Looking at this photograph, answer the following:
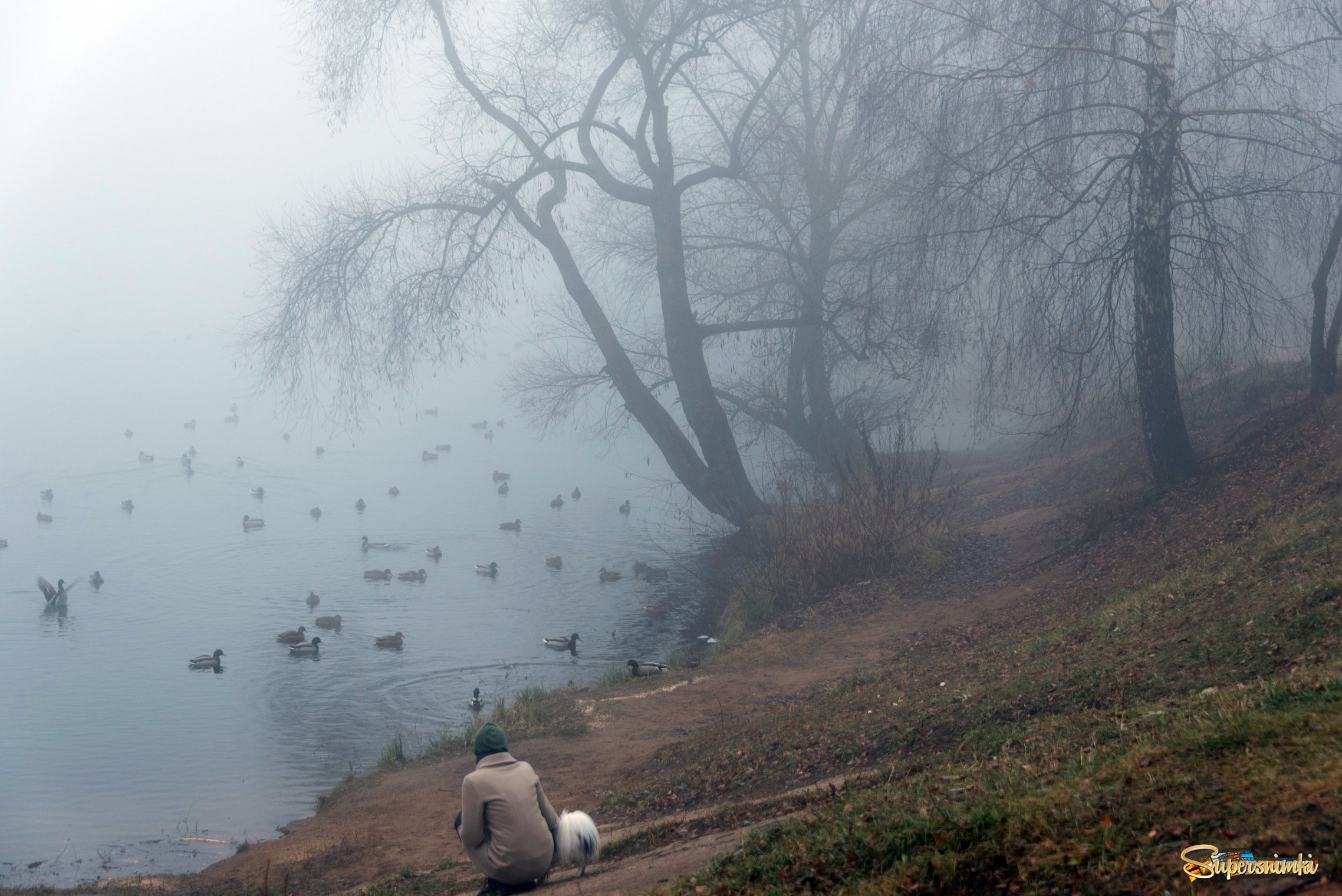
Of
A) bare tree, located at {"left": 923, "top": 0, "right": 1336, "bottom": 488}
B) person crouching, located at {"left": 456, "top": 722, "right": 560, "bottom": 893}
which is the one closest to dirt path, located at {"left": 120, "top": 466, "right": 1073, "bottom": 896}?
person crouching, located at {"left": 456, "top": 722, "right": 560, "bottom": 893}

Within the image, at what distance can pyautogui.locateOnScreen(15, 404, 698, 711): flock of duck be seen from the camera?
48.0 feet

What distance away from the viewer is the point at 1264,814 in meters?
2.80

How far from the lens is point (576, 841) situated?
198 inches

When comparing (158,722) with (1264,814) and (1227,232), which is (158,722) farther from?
(1227,232)

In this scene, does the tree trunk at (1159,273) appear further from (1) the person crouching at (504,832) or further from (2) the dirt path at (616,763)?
(1) the person crouching at (504,832)

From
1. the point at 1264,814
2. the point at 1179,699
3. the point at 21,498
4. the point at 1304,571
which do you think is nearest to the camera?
the point at 1264,814

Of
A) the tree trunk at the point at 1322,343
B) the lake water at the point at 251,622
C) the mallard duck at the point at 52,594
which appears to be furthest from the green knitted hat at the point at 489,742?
the mallard duck at the point at 52,594

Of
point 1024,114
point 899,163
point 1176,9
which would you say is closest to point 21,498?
point 899,163

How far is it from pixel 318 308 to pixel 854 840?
52.4ft

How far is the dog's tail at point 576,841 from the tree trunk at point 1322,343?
43.7 ft

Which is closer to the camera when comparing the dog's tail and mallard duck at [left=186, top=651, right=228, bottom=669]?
the dog's tail

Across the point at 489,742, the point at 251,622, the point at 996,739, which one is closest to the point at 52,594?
the point at 251,622

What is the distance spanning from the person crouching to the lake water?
4.66 meters

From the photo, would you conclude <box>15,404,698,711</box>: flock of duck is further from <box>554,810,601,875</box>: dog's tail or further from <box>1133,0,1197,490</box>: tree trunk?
<box>1133,0,1197,490</box>: tree trunk
